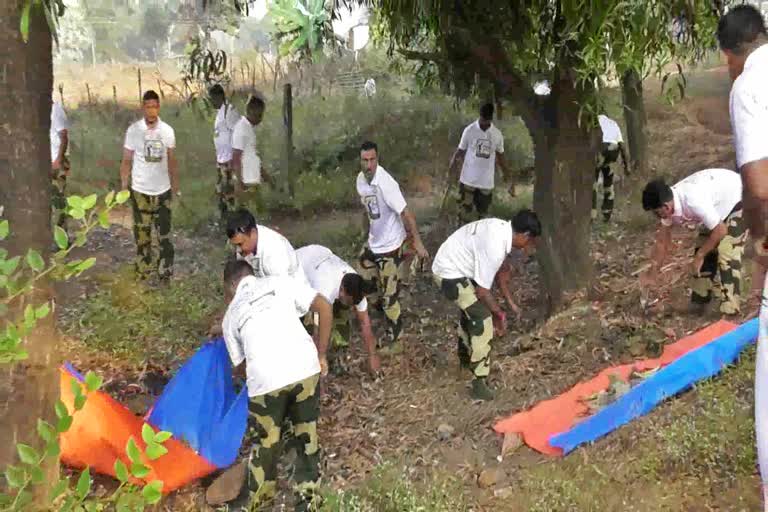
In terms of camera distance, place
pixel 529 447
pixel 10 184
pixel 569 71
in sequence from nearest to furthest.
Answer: pixel 10 184, pixel 529 447, pixel 569 71

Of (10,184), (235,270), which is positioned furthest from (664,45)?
(10,184)

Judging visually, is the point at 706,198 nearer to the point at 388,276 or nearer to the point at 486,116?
the point at 388,276

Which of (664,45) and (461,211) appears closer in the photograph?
(664,45)

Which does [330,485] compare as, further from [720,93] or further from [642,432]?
[720,93]

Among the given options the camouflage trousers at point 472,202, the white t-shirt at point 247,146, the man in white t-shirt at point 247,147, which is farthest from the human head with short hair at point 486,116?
the white t-shirt at point 247,146

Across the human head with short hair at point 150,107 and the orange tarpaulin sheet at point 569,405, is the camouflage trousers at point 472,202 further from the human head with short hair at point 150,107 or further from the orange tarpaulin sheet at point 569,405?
the orange tarpaulin sheet at point 569,405

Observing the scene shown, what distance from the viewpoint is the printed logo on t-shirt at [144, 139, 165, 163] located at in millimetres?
6855

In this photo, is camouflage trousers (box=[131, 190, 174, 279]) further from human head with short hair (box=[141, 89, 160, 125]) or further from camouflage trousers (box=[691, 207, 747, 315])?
camouflage trousers (box=[691, 207, 747, 315])

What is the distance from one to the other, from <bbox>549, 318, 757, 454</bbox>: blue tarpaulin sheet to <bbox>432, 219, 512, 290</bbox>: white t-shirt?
113 cm

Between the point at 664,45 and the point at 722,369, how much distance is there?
1.88 meters

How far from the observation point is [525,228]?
4.62 m

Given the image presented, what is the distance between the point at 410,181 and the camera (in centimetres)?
1195

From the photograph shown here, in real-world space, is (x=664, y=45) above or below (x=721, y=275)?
above

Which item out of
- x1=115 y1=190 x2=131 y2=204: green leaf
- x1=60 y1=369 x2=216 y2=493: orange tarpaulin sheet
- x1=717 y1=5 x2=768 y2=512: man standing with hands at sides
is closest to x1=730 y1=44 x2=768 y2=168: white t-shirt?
x1=717 y1=5 x2=768 y2=512: man standing with hands at sides
